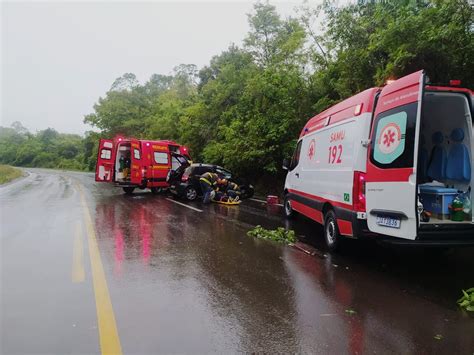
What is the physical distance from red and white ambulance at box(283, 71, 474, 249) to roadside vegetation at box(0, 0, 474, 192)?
11.6ft

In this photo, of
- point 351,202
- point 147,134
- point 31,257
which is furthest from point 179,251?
point 147,134

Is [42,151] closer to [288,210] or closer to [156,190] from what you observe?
[156,190]

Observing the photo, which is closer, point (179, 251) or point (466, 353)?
point (466, 353)

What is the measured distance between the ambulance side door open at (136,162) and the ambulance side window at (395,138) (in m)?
12.5

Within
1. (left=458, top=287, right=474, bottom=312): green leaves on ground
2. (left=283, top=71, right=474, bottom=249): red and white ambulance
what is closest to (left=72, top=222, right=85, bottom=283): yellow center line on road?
(left=283, top=71, right=474, bottom=249): red and white ambulance

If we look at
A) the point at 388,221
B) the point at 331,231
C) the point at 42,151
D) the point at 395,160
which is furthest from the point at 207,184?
the point at 42,151

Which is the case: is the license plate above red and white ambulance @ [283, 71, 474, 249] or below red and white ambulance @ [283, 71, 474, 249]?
below

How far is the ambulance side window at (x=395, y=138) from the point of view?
4715 millimetres

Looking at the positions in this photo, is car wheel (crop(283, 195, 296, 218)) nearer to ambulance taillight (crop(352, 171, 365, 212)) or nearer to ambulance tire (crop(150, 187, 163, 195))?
ambulance taillight (crop(352, 171, 365, 212))

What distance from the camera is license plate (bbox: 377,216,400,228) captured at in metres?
4.87

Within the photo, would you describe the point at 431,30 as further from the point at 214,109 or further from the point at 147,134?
the point at 147,134

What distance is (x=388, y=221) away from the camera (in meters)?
5.03

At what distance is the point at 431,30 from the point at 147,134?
111 feet

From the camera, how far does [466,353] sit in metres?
3.18
